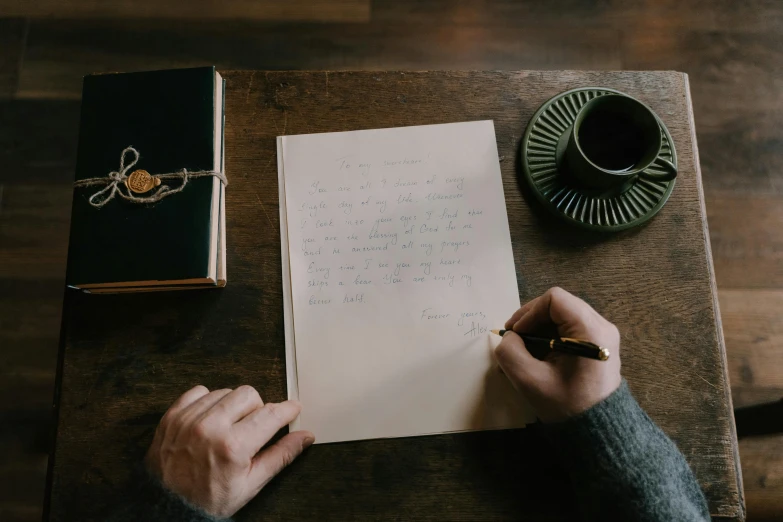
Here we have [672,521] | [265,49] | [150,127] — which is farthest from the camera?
[265,49]

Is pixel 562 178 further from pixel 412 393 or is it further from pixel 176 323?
pixel 176 323

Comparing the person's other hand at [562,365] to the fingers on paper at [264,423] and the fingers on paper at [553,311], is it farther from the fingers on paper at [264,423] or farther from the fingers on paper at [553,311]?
the fingers on paper at [264,423]

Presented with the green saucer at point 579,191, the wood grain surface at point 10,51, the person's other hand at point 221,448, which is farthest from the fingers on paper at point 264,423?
the wood grain surface at point 10,51

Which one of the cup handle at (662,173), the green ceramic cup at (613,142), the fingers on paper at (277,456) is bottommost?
the fingers on paper at (277,456)

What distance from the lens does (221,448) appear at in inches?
24.1

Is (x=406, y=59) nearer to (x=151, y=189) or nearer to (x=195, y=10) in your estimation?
(x=195, y=10)

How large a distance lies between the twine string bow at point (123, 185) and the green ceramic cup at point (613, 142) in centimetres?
48

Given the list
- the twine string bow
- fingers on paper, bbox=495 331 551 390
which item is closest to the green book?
the twine string bow

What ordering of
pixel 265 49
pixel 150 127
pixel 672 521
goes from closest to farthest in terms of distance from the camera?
pixel 672 521, pixel 150 127, pixel 265 49

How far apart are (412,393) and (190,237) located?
348 mm

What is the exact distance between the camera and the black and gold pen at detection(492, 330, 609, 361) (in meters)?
0.59

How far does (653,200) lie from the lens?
720 mm

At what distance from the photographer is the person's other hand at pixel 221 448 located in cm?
61

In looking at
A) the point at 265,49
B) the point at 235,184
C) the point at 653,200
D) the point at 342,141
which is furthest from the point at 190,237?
the point at 265,49
